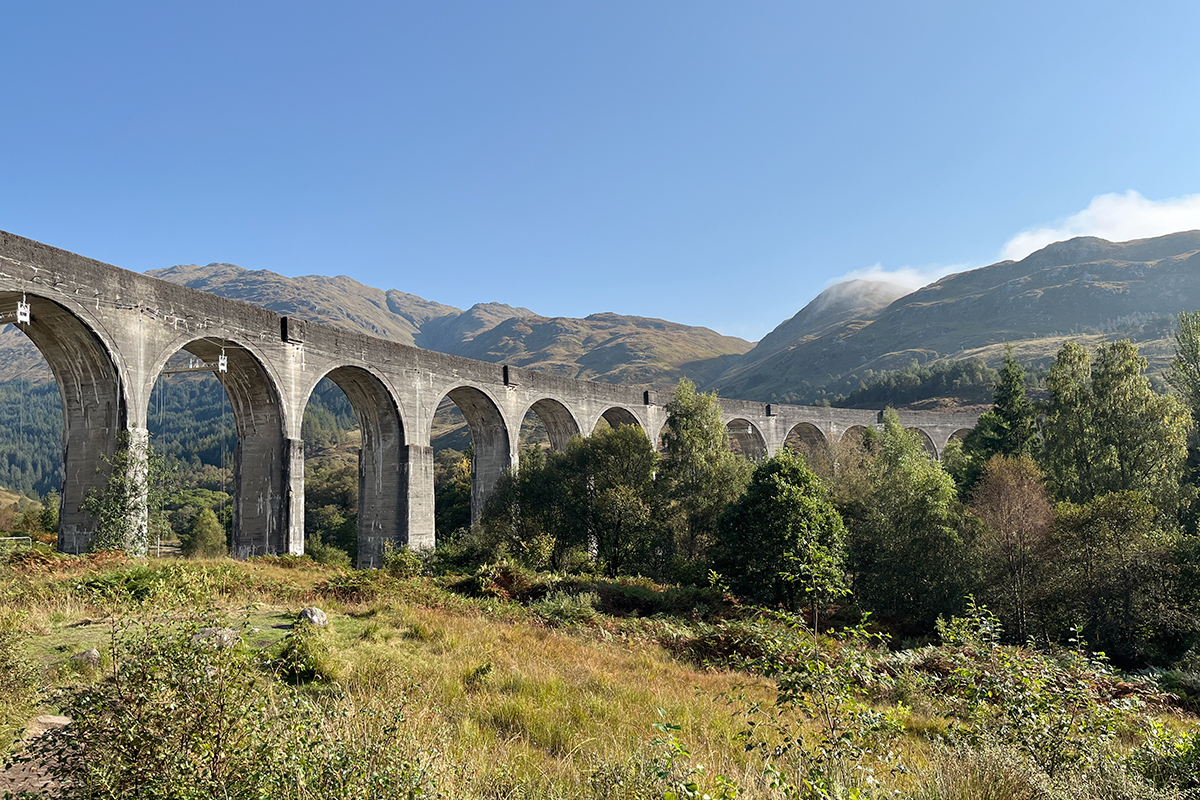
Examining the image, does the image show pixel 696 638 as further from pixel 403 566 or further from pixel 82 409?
pixel 82 409

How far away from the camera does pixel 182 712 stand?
3408mm

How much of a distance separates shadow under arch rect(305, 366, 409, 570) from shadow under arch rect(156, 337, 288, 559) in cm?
315

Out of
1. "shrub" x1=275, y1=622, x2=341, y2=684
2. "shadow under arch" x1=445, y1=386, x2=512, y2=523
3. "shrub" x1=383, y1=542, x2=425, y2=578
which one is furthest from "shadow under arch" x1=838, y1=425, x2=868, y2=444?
"shrub" x1=275, y1=622, x2=341, y2=684

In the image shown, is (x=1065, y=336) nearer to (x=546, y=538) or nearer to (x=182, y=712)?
(x=546, y=538)

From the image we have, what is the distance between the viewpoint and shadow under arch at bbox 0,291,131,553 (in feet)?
46.8

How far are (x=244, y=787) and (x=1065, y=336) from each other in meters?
142

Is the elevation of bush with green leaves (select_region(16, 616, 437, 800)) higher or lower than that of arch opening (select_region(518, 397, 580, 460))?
lower

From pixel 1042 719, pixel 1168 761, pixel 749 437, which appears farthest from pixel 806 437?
pixel 1042 719

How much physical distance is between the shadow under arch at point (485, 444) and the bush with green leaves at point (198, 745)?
22.7m

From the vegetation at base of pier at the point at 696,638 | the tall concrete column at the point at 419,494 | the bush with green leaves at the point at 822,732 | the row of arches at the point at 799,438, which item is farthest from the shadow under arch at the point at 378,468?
the row of arches at the point at 799,438

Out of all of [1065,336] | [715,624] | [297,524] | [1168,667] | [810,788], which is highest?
[1065,336]

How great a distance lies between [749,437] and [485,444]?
2237 centimetres

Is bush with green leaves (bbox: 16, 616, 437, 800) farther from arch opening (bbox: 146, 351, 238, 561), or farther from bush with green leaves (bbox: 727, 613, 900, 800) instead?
arch opening (bbox: 146, 351, 238, 561)

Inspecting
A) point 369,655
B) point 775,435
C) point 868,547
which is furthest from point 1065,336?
point 369,655
